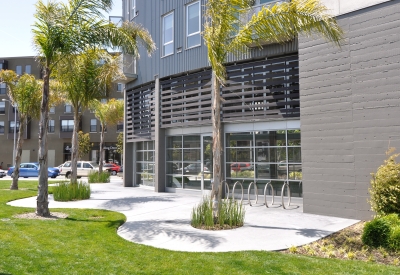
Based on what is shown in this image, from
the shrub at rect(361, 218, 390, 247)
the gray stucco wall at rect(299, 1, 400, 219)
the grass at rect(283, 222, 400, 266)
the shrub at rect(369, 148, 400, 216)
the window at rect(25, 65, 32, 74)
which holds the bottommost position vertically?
the grass at rect(283, 222, 400, 266)

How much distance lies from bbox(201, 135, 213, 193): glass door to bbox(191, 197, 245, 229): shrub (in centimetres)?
620

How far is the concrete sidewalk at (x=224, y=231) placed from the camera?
292 inches

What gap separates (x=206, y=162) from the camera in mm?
15391

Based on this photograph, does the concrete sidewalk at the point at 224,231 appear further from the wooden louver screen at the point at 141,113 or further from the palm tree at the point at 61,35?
the wooden louver screen at the point at 141,113

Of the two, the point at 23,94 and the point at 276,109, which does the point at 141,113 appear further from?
the point at 276,109

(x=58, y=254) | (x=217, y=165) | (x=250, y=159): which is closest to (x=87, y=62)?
(x=250, y=159)

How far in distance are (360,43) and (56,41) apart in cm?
839

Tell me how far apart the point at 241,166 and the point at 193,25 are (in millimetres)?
6379

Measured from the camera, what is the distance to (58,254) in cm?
659

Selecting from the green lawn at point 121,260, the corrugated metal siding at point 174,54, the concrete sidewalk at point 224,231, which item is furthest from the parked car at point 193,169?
the green lawn at point 121,260

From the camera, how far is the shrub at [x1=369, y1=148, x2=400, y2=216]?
805cm

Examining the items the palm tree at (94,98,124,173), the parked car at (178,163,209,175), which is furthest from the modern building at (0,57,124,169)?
the parked car at (178,163,209,175)

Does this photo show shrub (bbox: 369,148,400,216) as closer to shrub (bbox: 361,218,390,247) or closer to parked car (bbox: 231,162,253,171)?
shrub (bbox: 361,218,390,247)

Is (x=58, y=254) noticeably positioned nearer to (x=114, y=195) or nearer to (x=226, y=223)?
(x=226, y=223)
